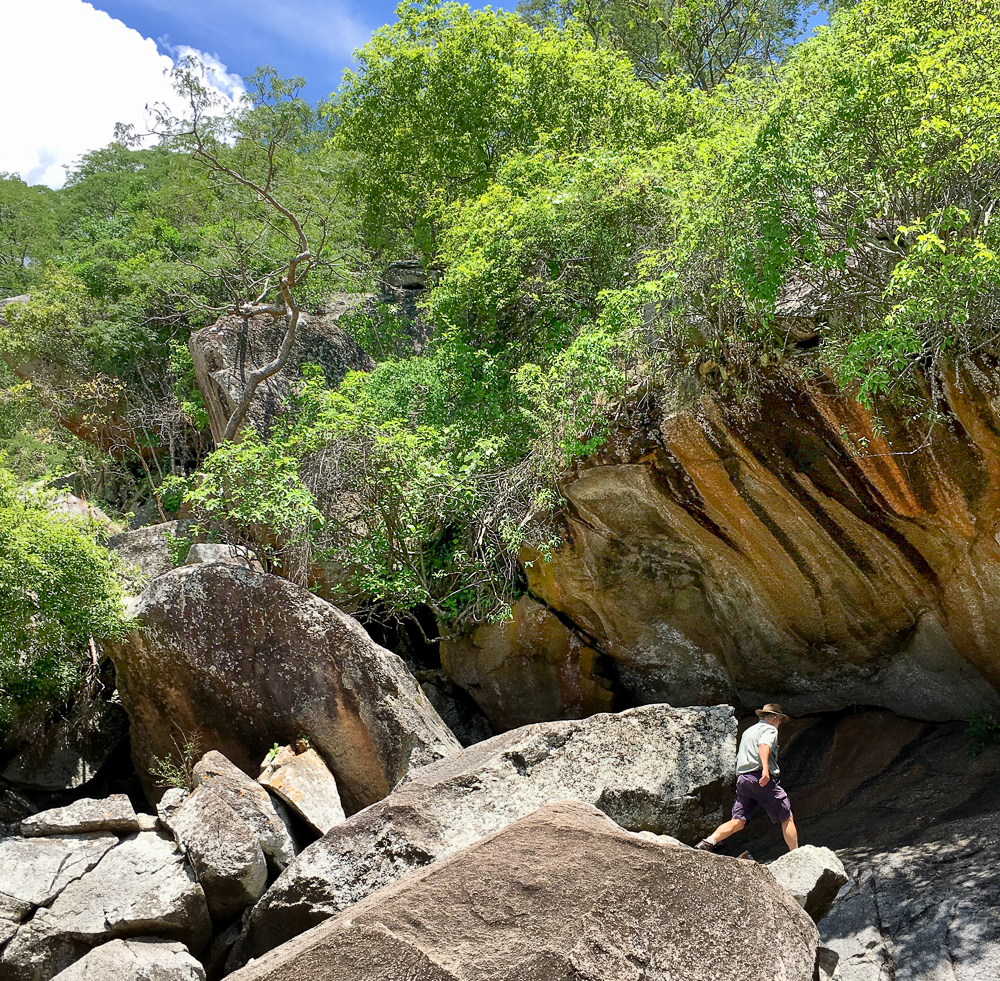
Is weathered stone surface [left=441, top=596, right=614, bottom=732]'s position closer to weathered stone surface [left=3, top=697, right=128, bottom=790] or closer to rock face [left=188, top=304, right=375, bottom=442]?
weathered stone surface [left=3, top=697, right=128, bottom=790]

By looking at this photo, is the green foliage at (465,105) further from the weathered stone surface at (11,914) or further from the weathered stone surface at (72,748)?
the weathered stone surface at (11,914)

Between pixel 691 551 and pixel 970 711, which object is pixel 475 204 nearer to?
pixel 691 551

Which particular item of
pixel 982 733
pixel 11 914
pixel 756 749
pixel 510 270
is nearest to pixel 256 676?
pixel 11 914

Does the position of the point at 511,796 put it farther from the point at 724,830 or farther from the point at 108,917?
the point at 108,917

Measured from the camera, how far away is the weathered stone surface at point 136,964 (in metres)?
5.23

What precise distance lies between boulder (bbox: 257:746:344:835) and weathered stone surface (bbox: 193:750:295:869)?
197 millimetres

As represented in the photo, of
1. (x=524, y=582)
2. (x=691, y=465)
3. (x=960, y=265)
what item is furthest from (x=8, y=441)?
(x=960, y=265)

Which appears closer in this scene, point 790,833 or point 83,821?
point 790,833

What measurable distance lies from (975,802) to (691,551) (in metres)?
3.31

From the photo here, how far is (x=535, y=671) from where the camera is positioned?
9.62 metres

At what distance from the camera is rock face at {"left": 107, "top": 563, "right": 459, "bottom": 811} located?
7.88 m

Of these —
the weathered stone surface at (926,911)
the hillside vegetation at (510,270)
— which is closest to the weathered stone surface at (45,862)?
the hillside vegetation at (510,270)

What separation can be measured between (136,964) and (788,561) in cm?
636

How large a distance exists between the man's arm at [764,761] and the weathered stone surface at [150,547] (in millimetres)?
8450
